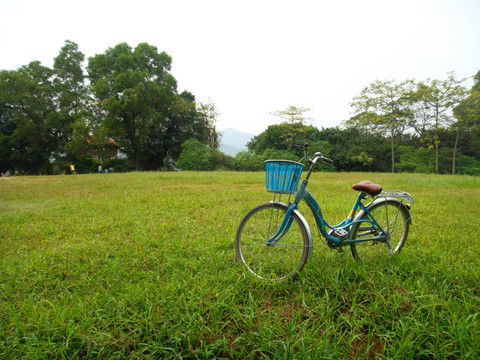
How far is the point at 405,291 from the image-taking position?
1.75 m

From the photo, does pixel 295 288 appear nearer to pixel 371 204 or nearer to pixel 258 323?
pixel 258 323

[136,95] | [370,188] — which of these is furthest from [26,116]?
[370,188]

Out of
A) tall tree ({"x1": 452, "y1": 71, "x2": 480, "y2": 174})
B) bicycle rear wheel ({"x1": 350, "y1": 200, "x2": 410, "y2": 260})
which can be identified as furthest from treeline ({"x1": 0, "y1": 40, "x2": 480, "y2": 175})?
bicycle rear wheel ({"x1": 350, "y1": 200, "x2": 410, "y2": 260})

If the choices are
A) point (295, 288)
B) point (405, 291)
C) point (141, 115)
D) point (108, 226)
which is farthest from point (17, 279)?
point (141, 115)

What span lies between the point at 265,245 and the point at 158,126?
22.4 metres

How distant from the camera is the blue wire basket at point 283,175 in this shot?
1.97m

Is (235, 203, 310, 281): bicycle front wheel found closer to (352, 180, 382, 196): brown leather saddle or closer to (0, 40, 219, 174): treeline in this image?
(352, 180, 382, 196): brown leather saddle

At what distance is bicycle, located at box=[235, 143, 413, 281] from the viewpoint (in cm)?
202

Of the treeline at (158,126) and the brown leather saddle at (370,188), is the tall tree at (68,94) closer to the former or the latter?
the treeline at (158,126)

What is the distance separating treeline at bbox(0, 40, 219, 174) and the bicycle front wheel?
20435 mm

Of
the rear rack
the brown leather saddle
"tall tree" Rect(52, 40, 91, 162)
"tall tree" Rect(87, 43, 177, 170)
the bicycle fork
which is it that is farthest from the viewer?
"tall tree" Rect(52, 40, 91, 162)

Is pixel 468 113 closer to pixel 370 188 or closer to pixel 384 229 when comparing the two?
pixel 384 229

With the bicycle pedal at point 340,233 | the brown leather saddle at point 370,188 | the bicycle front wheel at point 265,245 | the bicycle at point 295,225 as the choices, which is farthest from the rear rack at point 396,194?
the bicycle front wheel at point 265,245

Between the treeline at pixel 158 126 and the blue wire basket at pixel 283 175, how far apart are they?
17492 mm
